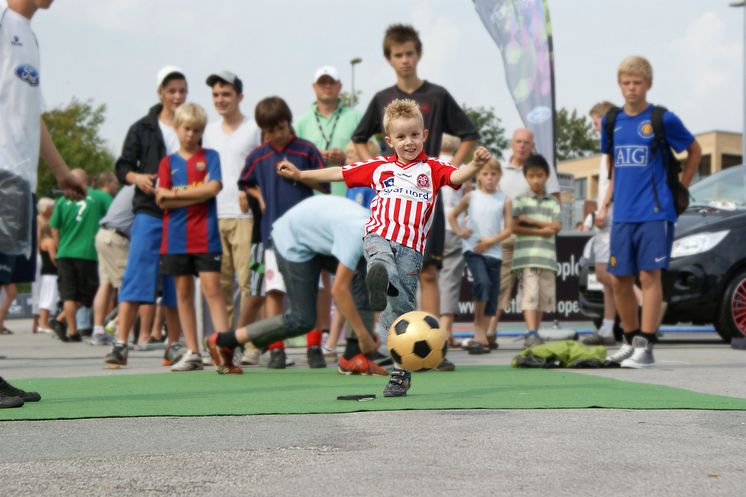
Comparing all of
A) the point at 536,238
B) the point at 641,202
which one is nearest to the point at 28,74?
the point at 641,202

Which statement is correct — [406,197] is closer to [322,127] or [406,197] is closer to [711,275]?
[322,127]

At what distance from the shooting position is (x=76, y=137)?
56781 mm

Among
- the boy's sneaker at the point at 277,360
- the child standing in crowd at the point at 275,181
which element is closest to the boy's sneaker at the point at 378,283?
the child standing in crowd at the point at 275,181

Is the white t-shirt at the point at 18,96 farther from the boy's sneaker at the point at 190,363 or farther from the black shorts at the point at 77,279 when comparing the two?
the black shorts at the point at 77,279

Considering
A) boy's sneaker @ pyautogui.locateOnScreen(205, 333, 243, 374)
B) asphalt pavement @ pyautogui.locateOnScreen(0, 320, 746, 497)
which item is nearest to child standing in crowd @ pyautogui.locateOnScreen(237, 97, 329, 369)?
boy's sneaker @ pyautogui.locateOnScreen(205, 333, 243, 374)

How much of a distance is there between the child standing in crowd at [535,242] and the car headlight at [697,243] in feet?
3.85

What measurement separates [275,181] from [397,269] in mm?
3073

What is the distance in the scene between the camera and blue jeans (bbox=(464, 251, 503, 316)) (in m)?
11.6

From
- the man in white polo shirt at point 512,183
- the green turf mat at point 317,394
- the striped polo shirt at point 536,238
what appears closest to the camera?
the green turf mat at point 317,394

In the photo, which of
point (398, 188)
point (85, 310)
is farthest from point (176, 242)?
point (85, 310)

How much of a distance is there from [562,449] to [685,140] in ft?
15.8

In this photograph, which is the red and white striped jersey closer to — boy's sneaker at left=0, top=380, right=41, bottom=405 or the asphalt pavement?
the asphalt pavement

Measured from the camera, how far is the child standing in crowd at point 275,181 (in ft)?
29.9

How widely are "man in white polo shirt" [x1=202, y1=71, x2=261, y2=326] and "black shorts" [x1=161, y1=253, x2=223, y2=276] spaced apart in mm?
1207
